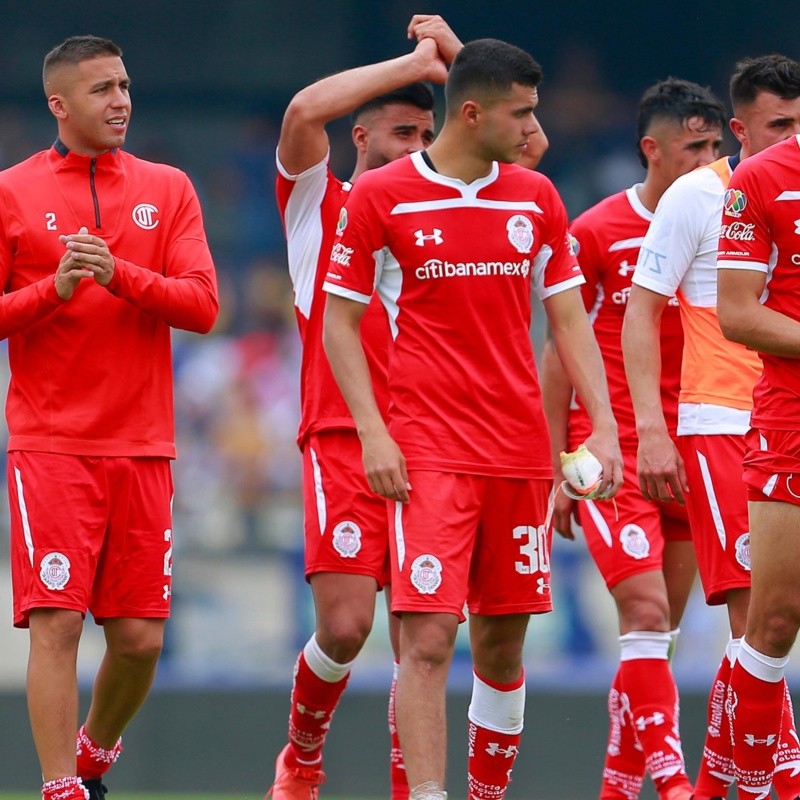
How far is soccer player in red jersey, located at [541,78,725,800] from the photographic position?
6.48 metres

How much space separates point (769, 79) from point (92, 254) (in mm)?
2358

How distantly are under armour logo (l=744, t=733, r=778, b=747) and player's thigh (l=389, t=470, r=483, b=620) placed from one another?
3.23 feet

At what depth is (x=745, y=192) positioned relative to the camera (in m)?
5.31

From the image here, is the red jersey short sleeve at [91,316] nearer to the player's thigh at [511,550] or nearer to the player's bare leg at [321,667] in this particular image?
the player's bare leg at [321,667]

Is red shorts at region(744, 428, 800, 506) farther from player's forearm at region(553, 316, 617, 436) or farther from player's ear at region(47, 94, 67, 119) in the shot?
player's ear at region(47, 94, 67, 119)

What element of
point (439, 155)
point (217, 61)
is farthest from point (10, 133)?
point (439, 155)

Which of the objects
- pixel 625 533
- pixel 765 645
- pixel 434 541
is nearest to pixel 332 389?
pixel 434 541

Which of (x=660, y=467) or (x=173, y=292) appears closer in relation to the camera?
(x=173, y=292)

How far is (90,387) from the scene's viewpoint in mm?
5758

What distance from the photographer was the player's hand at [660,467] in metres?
6.05

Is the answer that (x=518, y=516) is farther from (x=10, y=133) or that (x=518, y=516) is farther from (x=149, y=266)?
(x=10, y=133)

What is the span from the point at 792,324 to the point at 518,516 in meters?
1.05

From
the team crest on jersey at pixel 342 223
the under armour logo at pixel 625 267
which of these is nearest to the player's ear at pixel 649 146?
the under armour logo at pixel 625 267

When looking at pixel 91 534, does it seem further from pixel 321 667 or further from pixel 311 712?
pixel 311 712
